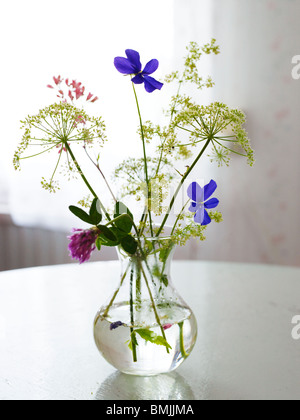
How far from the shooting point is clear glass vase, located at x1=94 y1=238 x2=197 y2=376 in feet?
2.39

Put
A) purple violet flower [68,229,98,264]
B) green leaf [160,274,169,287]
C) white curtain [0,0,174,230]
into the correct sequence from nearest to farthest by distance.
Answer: purple violet flower [68,229,98,264]
green leaf [160,274,169,287]
white curtain [0,0,174,230]

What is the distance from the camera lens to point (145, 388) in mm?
740

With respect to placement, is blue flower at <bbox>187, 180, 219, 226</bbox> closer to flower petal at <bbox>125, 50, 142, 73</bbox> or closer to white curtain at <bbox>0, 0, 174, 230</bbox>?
flower petal at <bbox>125, 50, 142, 73</bbox>

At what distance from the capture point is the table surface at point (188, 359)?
0.75 meters

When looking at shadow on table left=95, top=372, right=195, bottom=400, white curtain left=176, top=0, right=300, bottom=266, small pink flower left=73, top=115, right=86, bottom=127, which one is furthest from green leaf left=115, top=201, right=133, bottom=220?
white curtain left=176, top=0, right=300, bottom=266

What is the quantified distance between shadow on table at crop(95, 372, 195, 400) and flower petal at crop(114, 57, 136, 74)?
1.34ft

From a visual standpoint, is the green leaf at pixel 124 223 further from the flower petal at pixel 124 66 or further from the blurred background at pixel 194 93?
the blurred background at pixel 194 93

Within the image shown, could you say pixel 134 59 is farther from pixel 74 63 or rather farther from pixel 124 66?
pixel 74 63

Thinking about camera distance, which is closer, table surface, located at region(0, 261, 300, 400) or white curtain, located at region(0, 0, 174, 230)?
table surface, located at region(0, 261, 300, 400)

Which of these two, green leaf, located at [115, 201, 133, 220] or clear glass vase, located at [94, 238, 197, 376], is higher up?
green leaf, located at [115, 201, 133, 220]

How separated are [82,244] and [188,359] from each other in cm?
29

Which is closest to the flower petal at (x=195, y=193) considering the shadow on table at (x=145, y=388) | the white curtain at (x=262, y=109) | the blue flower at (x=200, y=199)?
the blue flower at (x=200, y=199)

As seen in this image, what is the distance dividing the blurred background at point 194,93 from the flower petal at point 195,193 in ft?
5.77

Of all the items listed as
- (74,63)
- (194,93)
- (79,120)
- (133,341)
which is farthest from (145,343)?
(74,63)
